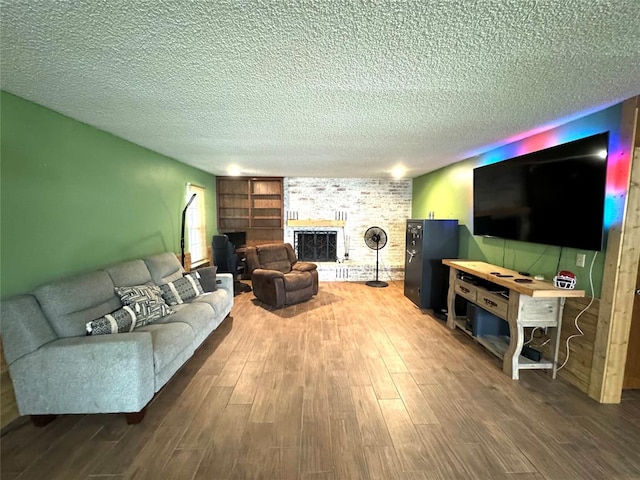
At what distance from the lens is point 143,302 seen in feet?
A: 7.95

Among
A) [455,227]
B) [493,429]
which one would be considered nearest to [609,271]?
[493,429]

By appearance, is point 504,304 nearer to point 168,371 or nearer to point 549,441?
point 549,441

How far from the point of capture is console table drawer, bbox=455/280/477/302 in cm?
295

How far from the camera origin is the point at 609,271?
2008 millimetres

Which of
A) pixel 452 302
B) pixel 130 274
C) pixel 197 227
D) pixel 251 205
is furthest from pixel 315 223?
pixel 130 274

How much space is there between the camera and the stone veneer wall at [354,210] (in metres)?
5.88

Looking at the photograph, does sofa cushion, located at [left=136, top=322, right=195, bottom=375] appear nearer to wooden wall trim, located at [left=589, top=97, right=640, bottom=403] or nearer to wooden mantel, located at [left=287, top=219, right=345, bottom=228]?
wooden wall trim, located at [left=589, top=97, right=640, bottom=403]

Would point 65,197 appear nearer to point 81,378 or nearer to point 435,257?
point 81,378

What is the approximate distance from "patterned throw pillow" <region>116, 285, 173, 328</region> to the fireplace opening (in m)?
3.59

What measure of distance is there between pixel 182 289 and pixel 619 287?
156 inches

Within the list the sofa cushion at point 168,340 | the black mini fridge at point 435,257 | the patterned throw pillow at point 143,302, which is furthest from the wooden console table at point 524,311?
the patterned throw pillow at point 143,302

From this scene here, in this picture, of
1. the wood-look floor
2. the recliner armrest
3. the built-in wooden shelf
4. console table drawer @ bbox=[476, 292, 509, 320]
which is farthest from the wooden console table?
the built-in wooden shelf

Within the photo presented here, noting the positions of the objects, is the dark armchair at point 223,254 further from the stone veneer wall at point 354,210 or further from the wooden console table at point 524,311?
the wooden console table at point 524,311

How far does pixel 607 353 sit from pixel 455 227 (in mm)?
2310
